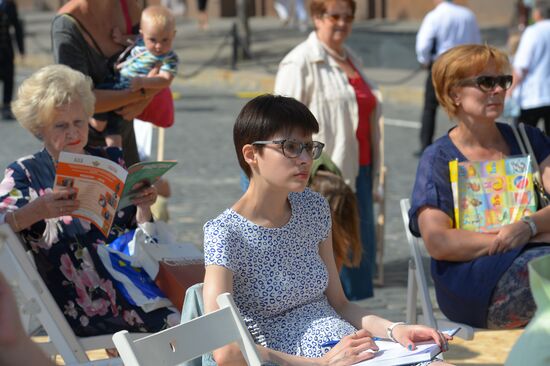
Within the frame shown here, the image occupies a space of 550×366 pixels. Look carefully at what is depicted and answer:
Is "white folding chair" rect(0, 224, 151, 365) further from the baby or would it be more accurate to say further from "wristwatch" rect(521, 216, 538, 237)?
"wristwatch" rect(521, 216, 538, 237)

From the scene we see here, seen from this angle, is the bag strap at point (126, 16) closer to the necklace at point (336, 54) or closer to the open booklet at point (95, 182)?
the necklace at point (336, 54)

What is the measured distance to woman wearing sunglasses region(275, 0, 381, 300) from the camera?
6996mm

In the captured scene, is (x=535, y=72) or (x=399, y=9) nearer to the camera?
(x=535, y=72)

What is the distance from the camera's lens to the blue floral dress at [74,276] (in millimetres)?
4930

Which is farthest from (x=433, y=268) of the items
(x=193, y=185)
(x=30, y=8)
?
(x=30, y=8)

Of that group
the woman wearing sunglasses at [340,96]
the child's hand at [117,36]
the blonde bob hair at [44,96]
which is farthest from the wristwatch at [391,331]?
the woman wearing sunglasses at [340,96]

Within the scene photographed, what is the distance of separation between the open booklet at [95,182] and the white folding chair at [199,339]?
3.75ft

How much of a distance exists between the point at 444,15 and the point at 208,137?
328cm

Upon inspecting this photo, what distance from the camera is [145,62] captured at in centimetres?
618

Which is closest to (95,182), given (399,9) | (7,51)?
(7,51)

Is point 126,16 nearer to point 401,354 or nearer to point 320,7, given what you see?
point 320,7

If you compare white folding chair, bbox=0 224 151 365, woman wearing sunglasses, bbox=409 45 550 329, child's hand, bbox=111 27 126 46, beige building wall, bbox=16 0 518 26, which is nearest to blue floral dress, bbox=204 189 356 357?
white folding chair, bbox=0 224 151 365

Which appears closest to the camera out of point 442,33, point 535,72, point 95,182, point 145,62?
point 95,182

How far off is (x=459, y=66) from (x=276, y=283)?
163 centimetres
